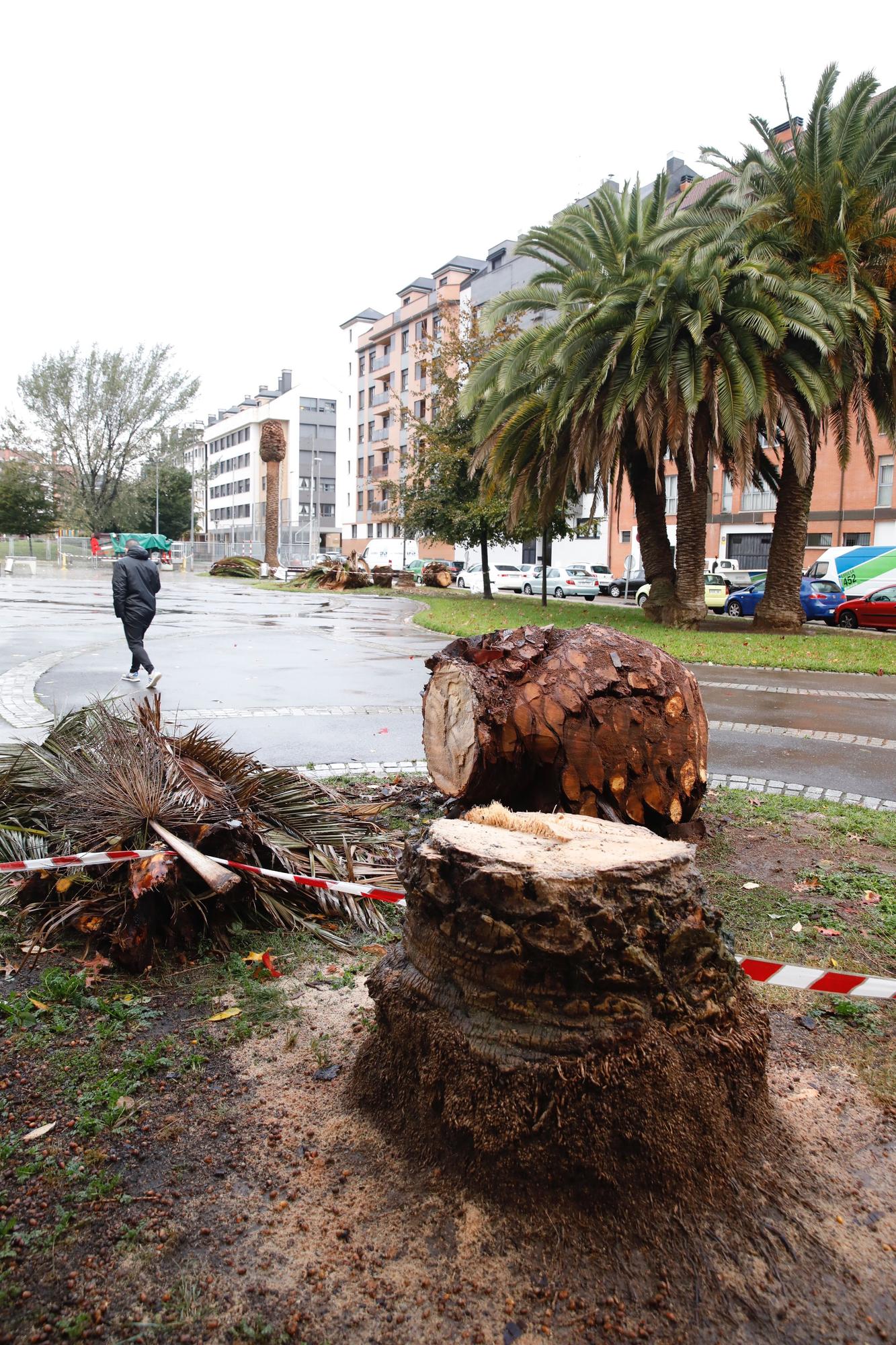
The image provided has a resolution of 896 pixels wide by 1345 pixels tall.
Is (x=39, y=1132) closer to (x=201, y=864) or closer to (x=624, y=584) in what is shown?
(x=201, y=864)

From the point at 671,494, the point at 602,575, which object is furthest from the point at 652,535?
the point at 671,494

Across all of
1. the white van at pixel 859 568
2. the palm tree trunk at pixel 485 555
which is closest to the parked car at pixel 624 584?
the palm tree trunk at pixel 485 555

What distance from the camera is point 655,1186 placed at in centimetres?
230

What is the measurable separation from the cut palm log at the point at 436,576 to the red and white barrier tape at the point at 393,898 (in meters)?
42.1

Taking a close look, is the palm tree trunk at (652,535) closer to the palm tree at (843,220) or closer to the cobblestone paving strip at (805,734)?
the palm tree at (843,220)

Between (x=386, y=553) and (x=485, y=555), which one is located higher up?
(x=386, y=553)

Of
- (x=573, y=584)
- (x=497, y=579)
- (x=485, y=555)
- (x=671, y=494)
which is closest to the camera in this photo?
(x=485, y=555)

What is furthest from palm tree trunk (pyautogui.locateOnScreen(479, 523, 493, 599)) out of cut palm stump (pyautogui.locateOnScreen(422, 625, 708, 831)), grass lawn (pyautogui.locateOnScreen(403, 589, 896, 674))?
cut palm stump (pyautogui.locateOnScreen(422, 625, 708, 831))

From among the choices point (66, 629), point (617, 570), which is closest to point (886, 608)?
point (66, 629)

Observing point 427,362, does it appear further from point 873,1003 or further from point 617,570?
point 873,1003

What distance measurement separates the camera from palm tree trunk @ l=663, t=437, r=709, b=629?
2167 cm

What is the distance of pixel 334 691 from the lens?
11.5 metres

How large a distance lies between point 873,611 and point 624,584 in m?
19.9

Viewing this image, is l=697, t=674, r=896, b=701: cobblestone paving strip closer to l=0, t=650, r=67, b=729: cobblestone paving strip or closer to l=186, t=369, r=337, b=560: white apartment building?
l=0, t=650, r=67, b=729: cobblestone paving strip
